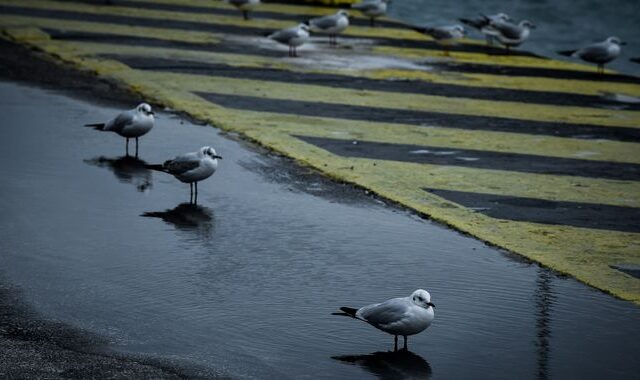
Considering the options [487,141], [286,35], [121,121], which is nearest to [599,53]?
[286,35]

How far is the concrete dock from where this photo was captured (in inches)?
404

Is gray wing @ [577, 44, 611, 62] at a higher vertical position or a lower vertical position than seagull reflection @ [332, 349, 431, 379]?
higher

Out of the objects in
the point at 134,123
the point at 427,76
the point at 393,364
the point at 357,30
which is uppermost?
the point at 357,30

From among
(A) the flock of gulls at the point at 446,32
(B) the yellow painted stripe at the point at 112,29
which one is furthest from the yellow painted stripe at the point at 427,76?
(B) the yellow painted stripe at the point at 112,29

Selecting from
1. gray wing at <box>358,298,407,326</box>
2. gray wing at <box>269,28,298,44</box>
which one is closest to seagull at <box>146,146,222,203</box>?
gray wing at <box>358,298,407,326</box>

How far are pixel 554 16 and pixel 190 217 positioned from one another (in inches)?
1075

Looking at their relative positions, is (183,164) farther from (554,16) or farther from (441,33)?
(554,16)

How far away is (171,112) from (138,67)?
3.12 m

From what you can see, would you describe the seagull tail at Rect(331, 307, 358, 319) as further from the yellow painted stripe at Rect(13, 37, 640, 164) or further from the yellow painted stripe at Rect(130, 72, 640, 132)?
the yellow painted stripe at Rect(130, 72, 640, 132)

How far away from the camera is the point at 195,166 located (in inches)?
407

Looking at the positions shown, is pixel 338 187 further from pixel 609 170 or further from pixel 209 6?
pixel 209 6

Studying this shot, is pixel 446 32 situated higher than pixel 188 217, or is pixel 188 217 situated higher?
pixel 446 32

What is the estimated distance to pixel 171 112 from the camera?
1409cm

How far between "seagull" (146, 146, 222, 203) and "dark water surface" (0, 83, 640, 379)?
218 millimetres
